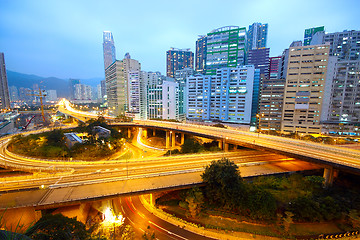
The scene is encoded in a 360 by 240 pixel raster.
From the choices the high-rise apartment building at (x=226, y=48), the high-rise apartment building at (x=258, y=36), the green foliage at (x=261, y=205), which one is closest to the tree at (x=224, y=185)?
the green foliage at (x=261, y=205)

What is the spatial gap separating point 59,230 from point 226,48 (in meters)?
111

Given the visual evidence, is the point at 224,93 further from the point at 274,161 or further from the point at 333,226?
the point at 333,226

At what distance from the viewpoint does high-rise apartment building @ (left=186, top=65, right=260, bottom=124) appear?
7819cm

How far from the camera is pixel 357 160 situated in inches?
996

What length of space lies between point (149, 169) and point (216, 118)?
216 feet

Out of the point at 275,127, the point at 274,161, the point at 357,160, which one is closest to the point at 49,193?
the point at 274,161

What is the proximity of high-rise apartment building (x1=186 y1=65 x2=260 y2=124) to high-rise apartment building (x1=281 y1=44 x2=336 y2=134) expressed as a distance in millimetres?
16326

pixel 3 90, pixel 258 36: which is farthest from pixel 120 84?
pixel 258 36

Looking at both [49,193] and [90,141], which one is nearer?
[49,193]

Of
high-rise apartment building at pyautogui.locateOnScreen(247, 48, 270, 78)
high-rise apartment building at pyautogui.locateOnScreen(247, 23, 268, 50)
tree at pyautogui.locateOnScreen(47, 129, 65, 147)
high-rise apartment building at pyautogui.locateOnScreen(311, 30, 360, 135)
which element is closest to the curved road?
tree at pyautogui.locateOnScreen(47, 129, 65, 147)

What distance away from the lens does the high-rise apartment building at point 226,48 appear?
321ft

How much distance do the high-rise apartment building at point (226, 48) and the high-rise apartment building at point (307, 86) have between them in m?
39.6

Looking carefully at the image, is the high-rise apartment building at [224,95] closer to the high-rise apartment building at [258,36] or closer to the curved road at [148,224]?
the curved road at [148,224]

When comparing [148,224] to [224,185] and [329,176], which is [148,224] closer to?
[224,185]
